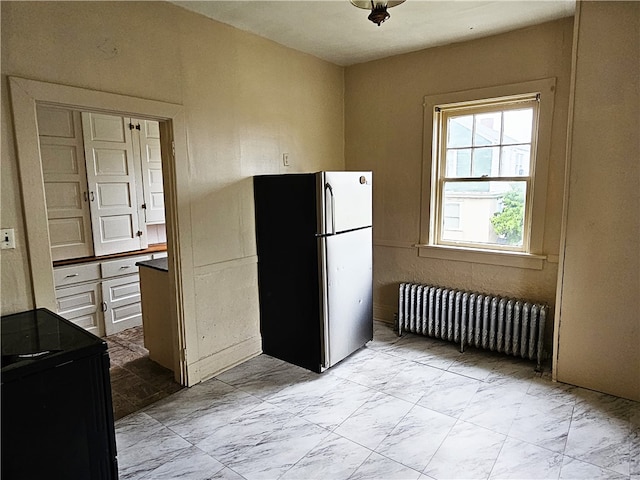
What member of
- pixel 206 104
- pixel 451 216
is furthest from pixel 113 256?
pixel 451 216

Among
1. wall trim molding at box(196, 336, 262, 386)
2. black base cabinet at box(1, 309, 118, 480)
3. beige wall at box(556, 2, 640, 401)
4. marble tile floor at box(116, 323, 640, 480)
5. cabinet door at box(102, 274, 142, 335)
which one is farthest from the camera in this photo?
cabinet door at box(102, 274, 142, 335)

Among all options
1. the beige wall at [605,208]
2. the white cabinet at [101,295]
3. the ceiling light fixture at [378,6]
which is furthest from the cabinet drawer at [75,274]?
→ the beige wall at [605,208]

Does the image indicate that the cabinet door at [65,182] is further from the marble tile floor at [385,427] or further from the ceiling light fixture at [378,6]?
the ceiling light fixture at [378,6]

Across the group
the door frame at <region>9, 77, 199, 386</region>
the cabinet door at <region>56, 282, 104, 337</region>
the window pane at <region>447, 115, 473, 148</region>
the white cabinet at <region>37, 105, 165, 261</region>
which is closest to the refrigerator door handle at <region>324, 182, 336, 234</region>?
the door frame at <region>9, 77, 199, 386</region>

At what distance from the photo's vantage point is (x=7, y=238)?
195 cm

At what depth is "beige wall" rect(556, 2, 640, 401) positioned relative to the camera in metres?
2.43

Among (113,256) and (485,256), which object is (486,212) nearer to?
(485,256)

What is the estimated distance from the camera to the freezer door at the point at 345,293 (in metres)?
3.02

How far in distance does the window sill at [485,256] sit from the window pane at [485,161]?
2.22 feet

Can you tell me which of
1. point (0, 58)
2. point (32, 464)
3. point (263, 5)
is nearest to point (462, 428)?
point (32, 464)

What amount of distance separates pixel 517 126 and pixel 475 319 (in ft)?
5.34

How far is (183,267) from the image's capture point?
110 inches

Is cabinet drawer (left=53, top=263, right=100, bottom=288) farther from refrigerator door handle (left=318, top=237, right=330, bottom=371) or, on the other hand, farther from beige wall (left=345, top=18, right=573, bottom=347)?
beige wall (left=345, top=18, right=573, bottom=347)

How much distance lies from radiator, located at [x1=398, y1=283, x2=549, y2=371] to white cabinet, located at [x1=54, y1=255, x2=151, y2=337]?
8.88 feet
